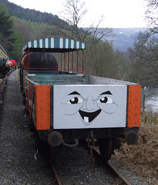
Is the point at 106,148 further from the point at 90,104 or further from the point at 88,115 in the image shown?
the point at 90,104

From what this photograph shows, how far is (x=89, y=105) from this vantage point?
13.5ft

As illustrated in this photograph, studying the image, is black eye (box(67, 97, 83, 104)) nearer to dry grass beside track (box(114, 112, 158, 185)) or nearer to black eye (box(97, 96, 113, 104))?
black eye (box(97, 96, 113, 104))

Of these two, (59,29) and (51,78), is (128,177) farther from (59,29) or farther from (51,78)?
(59,29)

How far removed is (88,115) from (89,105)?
0.19m

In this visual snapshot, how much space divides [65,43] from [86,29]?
703 inches

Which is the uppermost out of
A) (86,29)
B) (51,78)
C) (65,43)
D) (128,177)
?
(86,29)

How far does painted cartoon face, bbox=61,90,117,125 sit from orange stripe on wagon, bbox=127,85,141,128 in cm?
32

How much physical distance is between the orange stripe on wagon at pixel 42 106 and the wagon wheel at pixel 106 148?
5.04 feet

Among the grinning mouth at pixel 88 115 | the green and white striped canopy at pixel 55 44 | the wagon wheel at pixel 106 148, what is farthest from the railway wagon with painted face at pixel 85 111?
the green and white striped canopy at pixel 55 44

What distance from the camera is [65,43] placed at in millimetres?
9719

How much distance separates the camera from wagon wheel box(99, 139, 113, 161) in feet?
15.6

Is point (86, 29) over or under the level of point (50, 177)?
over

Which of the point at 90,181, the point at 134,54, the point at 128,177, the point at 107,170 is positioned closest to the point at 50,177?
the point at 90,181

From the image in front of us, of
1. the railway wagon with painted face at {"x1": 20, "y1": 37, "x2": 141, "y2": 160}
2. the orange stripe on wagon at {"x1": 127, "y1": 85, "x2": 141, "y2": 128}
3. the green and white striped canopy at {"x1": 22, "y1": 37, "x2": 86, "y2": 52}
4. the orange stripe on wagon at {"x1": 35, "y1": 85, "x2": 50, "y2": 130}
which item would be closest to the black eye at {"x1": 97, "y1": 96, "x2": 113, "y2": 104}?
the railway wagon with painted face at {"x1": 20, "y1": 37, "x2": 141, "y2": 160}
